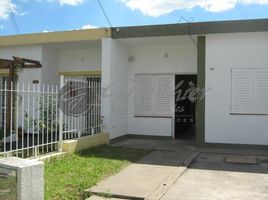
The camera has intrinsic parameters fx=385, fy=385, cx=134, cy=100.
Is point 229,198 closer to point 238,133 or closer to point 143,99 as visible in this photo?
point 238,133

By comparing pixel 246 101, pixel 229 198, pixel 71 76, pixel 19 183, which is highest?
pixel 71 76

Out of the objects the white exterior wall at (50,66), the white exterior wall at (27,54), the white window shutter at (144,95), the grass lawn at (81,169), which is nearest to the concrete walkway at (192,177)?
the grass lawn at (81,169)

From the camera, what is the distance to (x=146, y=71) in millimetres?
13414

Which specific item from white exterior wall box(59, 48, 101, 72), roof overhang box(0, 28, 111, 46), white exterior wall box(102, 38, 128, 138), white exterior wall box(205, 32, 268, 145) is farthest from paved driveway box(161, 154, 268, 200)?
white exterior wall box(59, 48, 101, 72)

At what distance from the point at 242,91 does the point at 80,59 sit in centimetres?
604

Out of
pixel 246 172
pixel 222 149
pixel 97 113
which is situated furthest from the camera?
pixel 97 113

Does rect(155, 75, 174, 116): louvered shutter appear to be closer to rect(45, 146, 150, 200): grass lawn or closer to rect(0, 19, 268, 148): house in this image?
rect(0, 19, 268, 148): house

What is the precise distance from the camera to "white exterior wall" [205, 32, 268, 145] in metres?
11.0

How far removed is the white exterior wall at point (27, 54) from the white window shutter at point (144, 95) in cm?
352

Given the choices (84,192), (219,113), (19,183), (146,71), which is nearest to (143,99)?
(146,71)

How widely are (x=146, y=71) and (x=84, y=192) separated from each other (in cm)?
750

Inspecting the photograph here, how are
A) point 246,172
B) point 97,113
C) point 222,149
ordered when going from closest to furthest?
point 246,172
point 222,149
point 97,113

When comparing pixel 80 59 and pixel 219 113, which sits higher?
pixel 80 59

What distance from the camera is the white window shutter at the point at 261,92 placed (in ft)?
36.0
